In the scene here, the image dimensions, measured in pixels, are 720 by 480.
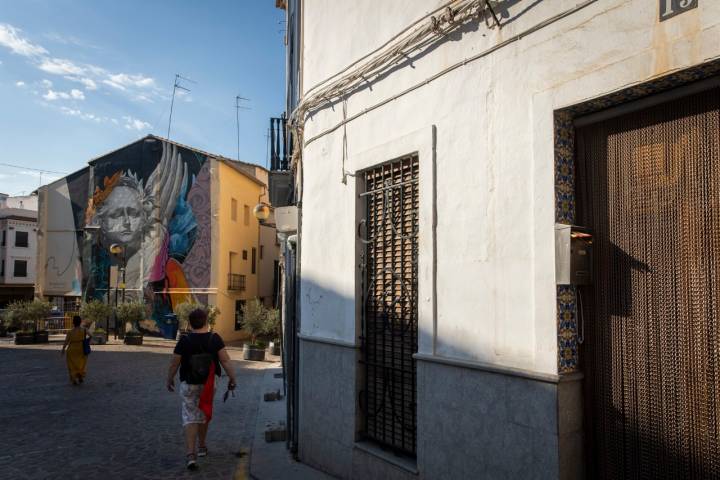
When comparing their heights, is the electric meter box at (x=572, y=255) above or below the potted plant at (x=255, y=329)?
above

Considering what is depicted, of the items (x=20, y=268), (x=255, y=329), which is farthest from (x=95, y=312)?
(x=20, y=268)

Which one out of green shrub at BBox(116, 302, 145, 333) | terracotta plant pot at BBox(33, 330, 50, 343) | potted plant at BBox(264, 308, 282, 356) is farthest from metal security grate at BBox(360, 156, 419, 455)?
terracotta plant pot at BBox(33, 330, 50, 343)

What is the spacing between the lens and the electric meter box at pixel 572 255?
3.51m

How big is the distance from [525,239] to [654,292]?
0.85 metres

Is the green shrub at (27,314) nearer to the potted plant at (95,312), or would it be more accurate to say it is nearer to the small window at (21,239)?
the potted plant at (95,312)

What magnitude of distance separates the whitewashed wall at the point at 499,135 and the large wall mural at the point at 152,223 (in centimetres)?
2178

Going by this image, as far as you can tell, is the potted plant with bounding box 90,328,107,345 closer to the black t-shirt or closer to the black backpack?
the black t-shirt

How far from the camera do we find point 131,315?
2272 centimetres

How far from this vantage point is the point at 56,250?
95.5 ft

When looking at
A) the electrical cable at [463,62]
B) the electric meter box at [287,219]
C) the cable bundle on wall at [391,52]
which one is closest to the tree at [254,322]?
the electric meter box at [287,219]

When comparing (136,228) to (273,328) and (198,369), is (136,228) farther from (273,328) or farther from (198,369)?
(198,369)

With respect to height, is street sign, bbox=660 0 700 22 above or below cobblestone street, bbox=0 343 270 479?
above

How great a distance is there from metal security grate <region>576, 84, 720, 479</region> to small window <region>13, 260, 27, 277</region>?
4837 centimetres

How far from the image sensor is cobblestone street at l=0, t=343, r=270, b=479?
6387 millimetres
